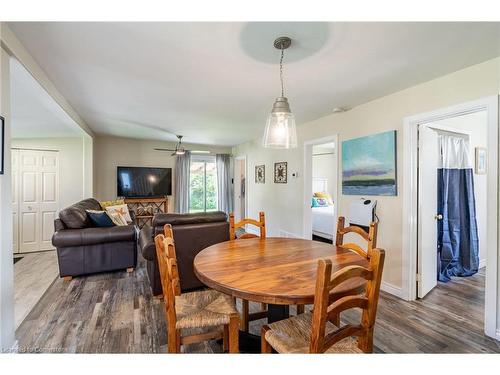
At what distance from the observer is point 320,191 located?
22.7 feet

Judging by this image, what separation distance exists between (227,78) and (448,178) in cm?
315

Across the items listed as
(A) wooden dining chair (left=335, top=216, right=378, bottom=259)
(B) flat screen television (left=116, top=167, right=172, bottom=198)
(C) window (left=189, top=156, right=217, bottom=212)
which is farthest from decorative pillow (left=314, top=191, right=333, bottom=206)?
(A) wooden dining chair (left=335, top=216, right=378, bottom=259)

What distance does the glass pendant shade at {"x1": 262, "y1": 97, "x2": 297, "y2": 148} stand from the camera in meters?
1.72

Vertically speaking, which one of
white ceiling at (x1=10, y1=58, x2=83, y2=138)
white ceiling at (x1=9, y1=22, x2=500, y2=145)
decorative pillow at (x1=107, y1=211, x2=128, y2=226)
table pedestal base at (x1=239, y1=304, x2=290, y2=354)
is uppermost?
white ceiling at (x1=9, y1=22, x2=500, y2=145)

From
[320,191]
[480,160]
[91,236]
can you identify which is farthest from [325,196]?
[91,236]

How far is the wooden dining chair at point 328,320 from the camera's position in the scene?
37.1 inches

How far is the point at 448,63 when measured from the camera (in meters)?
2.00

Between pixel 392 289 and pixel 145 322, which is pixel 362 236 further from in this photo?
pixel 145 322

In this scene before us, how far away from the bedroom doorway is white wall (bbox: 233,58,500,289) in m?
0.12

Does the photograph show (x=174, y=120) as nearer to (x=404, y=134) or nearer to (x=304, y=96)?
(x=304, y=96)

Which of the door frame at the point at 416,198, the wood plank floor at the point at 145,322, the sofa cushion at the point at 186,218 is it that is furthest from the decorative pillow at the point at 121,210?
the door frame at the point at 416,198

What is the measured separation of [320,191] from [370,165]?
406cm

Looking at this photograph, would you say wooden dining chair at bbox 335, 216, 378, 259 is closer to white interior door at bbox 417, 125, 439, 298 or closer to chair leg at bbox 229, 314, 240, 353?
chair leg at bbox 229, 314, 240, 353
